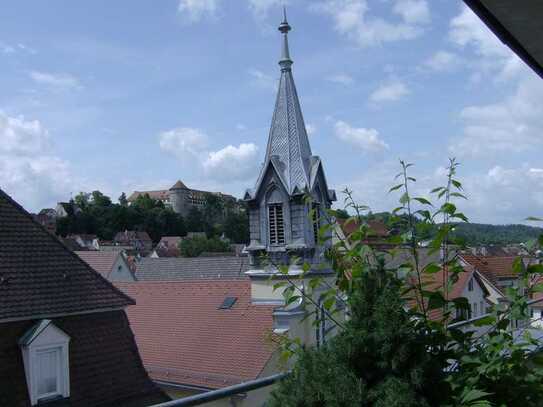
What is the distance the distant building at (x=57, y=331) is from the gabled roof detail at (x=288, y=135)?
896 cm

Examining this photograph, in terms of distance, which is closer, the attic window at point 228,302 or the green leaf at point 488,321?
the green leaf at point 488,321

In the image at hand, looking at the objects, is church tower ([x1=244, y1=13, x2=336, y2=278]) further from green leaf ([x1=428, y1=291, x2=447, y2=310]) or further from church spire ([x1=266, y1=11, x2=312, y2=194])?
green leaf ([x1=428, y1=291, x2=447, y2=310])

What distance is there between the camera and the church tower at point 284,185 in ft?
61.9

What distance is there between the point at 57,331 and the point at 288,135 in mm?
11751

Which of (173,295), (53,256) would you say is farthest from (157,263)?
(53,256)

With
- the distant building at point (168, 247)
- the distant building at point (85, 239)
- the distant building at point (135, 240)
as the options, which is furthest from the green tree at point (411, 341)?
the distant building at point (135, 240)

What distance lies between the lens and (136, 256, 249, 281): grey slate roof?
124ft

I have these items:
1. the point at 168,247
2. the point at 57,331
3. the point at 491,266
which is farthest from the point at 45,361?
the point at 168,247

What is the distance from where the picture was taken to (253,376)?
1595 centimetres

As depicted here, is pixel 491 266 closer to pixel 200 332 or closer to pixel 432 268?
pixel 200 332

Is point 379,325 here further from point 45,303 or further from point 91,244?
point 91,244

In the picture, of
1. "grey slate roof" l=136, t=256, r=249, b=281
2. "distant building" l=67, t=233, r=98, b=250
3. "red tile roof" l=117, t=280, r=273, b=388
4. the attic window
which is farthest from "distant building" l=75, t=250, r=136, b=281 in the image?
"distant building" l=67, t=233, r=98, b=250

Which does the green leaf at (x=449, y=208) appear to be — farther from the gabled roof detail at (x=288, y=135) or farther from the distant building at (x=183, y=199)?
the distant building at (x=183, y=199)

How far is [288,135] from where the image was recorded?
20.0m
